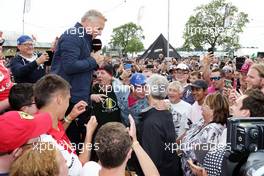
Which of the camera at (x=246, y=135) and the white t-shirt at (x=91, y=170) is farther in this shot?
the white t-shirt at (x=91, y=170)

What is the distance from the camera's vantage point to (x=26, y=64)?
14.3ft

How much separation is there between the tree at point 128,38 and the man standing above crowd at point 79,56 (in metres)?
61.4

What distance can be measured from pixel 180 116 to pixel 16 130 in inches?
114

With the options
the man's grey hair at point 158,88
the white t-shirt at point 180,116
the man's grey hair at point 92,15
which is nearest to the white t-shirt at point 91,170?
the man's grey hair at point 158,88

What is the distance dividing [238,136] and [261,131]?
0.12 meters

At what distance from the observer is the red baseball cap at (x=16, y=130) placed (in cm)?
209

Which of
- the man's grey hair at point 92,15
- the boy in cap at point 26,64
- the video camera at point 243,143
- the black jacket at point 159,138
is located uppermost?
the man's grey hair at point 92,15

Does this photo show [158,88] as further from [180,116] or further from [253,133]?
[253,133]

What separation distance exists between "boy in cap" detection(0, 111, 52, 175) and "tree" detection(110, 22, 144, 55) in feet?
207

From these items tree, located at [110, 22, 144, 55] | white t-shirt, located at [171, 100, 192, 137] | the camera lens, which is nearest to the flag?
white t-shirt, located at [171, 100, 192, 137]

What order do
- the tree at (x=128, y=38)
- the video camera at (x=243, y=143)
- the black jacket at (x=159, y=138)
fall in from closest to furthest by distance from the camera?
the video camera at (x=243, y=143), the black jacket at (x=159, y=138), the tree at (x=128, y=38)

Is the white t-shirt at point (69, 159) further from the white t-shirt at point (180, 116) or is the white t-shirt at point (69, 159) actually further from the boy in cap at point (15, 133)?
the white t-shirt at point (180, 116)

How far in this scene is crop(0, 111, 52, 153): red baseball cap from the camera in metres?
2.09

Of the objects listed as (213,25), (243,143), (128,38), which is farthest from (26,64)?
(128,38)
